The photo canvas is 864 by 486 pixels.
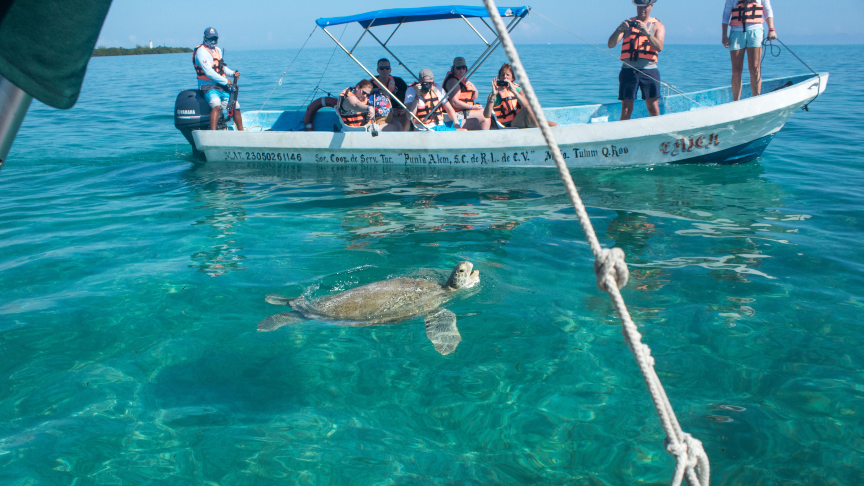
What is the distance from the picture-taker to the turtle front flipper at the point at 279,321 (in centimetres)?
496

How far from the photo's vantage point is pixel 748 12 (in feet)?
28.2

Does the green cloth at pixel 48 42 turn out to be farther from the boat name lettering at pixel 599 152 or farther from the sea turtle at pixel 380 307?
the boat name lettering at pixel 599 152

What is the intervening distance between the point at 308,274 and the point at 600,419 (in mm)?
3501

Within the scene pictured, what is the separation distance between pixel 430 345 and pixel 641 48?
6763 mm

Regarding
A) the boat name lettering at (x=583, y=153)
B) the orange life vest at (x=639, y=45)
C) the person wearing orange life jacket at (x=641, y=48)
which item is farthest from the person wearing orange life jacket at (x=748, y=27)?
the boat name lettering at (x=583, y=153)

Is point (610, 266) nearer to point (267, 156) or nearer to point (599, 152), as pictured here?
point (599, 152)

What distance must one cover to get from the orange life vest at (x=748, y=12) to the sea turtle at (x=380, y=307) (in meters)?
6.74

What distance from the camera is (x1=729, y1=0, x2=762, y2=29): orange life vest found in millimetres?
8547

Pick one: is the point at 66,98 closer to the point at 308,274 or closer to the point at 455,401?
the point at 455,401

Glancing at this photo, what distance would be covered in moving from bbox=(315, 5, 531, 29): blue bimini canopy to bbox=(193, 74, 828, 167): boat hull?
195cm

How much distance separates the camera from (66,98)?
126 cm

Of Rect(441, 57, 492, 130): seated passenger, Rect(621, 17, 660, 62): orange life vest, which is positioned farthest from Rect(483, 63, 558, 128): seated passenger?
Rect(621, 17, 660, 62): orange life vest

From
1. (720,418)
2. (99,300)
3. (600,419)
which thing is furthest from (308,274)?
(720,418)

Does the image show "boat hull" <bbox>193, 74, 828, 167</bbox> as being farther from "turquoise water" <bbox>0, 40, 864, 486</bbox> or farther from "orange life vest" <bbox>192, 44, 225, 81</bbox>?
"orange life vest" <bbox>192, 44, 225, 81</bbox>
